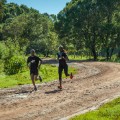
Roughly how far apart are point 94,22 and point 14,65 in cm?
3617

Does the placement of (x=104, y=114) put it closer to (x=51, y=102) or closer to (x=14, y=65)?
(x=51, y=102)

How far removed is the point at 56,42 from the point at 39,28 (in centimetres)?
1066

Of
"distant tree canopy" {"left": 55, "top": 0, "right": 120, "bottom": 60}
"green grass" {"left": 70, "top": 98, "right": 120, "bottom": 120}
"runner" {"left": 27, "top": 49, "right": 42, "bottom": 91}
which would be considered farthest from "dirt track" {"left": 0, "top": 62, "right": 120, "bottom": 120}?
"distant tree canopy" {"left": 55, "top": 0, "right": 120, "bottom": 60}

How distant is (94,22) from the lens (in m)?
63.3

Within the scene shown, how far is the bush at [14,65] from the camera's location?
2934cm

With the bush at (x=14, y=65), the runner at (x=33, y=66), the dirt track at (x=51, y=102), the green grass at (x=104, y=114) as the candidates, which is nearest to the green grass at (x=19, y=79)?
the bush at (x=14, y=65)

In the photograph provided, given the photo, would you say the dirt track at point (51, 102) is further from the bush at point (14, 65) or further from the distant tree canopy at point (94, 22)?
the distant tree canopy at point (94, 22)

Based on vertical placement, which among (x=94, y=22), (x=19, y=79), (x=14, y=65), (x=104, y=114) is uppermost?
(x=94, y=22)

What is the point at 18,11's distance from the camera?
501ft

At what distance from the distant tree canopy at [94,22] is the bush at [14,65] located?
32.1 metres

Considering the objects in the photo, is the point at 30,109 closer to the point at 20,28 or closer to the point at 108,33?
the point at 108,33

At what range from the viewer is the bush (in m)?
29.3

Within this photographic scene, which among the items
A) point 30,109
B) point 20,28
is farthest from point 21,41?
point 30,109

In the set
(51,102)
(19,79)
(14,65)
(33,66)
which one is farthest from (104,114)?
(14,65)
